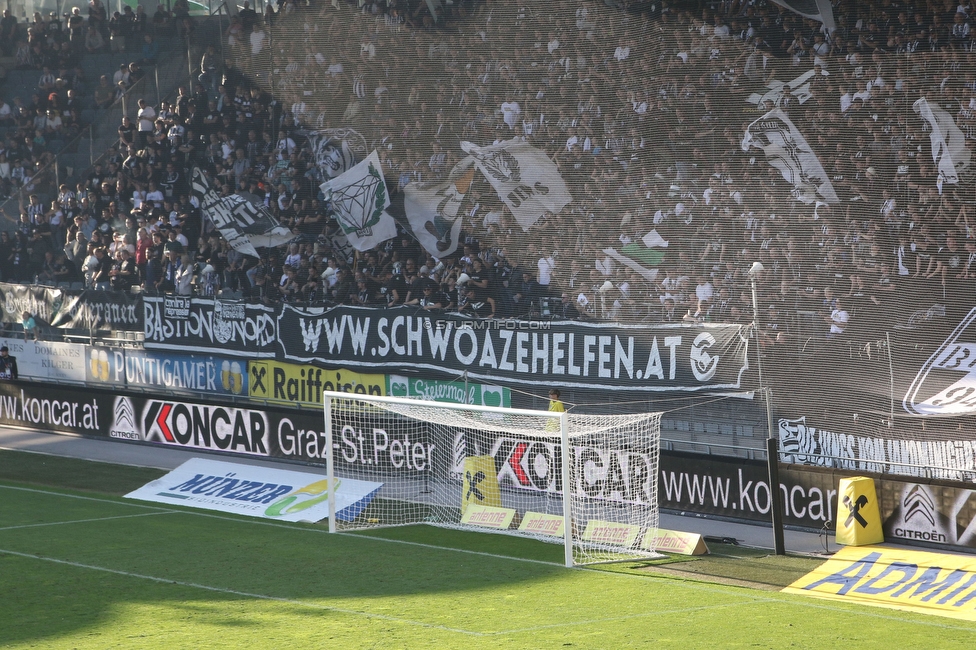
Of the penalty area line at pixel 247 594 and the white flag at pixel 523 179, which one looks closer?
the penalty area line at pixel 247 594

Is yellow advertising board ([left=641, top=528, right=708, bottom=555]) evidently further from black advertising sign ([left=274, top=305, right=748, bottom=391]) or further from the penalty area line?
the penalty area line

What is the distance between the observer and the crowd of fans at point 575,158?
607 inches

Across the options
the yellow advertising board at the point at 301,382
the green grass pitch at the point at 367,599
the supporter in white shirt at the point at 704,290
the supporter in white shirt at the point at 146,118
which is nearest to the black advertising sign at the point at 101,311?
the yellow advertising board at the point at 301,382

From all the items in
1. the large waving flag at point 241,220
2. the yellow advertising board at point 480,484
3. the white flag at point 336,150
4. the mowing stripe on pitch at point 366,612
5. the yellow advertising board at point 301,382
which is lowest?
the mowing stripe on pitch at point 366,612

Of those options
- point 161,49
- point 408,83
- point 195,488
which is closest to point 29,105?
point 161,49

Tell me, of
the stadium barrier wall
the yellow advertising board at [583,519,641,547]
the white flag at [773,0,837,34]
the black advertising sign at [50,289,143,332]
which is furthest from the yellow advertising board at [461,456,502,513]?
the black advertising sign at [50,289,143,332]

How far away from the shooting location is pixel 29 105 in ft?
91.6

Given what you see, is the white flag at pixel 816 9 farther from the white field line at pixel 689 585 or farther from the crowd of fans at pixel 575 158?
the white field line at pixel 689 585

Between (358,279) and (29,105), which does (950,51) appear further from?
(29,105)

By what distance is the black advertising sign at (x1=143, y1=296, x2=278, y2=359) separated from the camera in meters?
19.8

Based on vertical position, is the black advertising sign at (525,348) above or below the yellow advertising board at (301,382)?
above

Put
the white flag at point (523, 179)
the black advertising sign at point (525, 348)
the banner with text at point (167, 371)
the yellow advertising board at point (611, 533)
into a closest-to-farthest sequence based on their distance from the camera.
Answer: the yellow advertising board at point (611, 533), the black advertising sign at point (525, 348), the white flag at point (523, 179), the banner with text at point (167, 371)

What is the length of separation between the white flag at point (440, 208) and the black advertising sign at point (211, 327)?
2.99 meters

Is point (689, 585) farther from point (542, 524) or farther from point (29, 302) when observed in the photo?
point (29, 302)
